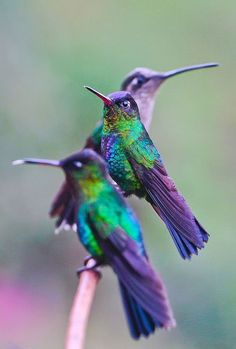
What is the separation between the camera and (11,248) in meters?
3.81

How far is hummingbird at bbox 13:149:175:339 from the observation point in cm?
87

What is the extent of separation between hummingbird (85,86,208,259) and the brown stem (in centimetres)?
12

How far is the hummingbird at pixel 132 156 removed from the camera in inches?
42.1

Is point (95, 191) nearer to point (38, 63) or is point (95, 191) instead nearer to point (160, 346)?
point (160, 346)

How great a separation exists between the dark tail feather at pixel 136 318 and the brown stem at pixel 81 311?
0.05 metres

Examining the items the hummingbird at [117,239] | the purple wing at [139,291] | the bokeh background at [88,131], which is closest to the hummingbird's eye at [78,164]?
the hummingbird at [117,239]

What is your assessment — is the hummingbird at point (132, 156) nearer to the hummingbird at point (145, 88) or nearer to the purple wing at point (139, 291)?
the purple wing at point (139, 291)

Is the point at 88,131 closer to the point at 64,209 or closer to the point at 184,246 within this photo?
the point at 64,209

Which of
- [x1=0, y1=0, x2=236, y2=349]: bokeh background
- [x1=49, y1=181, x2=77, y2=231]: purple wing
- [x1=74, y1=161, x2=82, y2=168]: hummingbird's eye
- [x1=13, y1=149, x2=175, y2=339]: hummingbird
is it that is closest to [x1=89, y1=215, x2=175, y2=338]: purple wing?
[x1=13, y1=149, x2=175, y2=339]: hummingbird

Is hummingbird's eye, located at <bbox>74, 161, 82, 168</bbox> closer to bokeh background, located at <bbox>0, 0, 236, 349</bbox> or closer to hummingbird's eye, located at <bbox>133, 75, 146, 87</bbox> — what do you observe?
hummingbird's eye, located at <bbox>133, 75, 146, 87</bbox>

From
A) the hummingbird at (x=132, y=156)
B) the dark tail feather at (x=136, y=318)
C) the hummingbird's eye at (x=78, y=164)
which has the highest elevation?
the hummingbird at (x=132, y=156)

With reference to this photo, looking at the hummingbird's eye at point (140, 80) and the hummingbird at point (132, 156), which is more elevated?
the hummingbird's eye at point (140, 80)

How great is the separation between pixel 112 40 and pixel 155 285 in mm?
4564

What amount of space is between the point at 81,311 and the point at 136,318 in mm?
71
